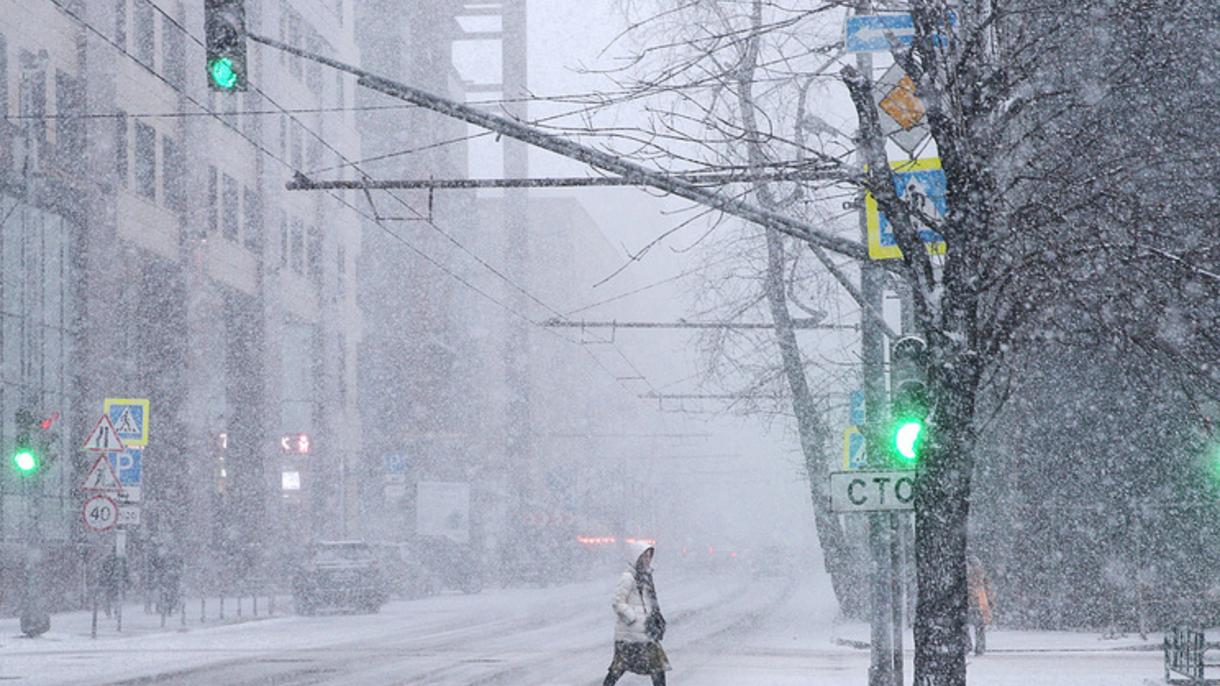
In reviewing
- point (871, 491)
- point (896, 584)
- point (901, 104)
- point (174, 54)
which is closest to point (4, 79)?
point (174, 54)

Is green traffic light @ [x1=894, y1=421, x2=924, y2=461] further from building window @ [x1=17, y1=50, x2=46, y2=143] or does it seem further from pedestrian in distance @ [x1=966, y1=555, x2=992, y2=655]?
building window @ [x1=17, y1=50, x2=46, y2=143]

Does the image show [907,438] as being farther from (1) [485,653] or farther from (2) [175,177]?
(2) [175,177]

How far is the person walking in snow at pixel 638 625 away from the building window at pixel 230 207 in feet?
119

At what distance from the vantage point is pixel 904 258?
9633mm

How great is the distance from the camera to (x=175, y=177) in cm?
4431

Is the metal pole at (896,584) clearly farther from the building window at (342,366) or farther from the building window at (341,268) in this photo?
the building window at (341,268)

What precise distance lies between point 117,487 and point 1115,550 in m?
16.5

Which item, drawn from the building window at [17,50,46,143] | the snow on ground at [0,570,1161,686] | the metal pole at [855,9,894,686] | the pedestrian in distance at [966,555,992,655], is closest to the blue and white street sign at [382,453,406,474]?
the snow on ground at [0,570,1161,686]

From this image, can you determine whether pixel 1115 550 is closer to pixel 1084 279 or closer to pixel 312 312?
pixel 1084 279

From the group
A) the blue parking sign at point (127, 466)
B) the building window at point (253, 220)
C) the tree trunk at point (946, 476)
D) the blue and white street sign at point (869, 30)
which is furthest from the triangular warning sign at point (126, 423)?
the building window at point (253, 220)

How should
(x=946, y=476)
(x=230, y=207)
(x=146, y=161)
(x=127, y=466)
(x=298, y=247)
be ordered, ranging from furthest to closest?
(x=298, y=247) → (x=230, y=207) → (x=146, y=161) → (x=127, y=466) → (x=946, y=476)

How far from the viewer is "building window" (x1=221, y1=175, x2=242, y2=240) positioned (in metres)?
48.5

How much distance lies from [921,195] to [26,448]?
1931 cm

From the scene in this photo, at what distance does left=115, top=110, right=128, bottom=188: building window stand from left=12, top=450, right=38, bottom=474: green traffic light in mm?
14764
